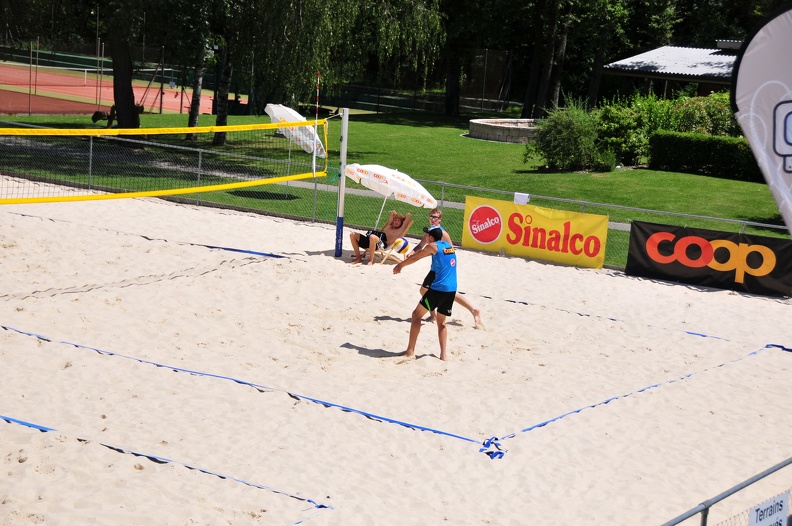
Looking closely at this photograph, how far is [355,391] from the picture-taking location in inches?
392

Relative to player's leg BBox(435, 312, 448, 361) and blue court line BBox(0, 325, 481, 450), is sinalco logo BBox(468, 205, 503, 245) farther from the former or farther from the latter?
blue court line BBox(0, 325, 481, 450)

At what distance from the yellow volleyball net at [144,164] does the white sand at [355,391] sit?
2974mm

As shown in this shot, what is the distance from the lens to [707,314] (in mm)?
14172

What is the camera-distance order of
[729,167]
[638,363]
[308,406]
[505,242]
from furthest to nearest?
[729,167] < [505,242] < [638,363] < [308,406]

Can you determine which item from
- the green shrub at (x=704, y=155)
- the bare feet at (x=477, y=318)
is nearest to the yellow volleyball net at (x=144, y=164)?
the bare feet at (x=477, y=318)

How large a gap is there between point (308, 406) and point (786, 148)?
5.45 m

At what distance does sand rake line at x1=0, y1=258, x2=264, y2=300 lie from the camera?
41.2ft

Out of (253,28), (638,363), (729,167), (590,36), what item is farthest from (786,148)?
(590,36)

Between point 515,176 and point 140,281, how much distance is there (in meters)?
14.7

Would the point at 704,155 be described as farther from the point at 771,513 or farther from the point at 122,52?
the point at 771,513

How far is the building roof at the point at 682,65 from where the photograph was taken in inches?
1407

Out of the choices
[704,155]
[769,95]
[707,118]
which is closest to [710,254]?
A: [769,95]

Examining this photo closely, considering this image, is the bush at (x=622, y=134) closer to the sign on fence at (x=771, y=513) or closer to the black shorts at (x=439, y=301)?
the black shorts at (x=439, y=301)

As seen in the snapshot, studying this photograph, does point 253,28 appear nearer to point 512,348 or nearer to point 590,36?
point 512,348
